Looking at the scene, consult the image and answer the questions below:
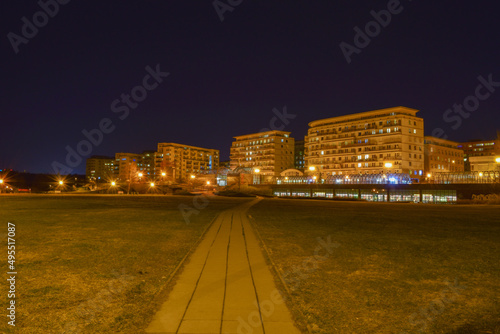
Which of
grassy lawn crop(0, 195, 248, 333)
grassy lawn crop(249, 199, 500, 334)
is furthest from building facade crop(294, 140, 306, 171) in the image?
grassy lawn crop(0, 195, 248, 333)

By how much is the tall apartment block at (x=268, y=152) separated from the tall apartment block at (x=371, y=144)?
27.3m

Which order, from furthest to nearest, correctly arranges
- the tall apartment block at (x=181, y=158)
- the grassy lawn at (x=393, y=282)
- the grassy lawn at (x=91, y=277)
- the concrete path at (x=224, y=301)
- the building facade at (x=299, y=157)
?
the tall apartment block at (x=181, y=158)
the building facade at (x=299, y=157)
the grassy lawn at (x=393, y=282)
the grassy lawn at (x=91, y=277)
the concrete path at (x=224, y=301)

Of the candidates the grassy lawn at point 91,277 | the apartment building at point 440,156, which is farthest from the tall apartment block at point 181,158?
the grassy lawn at point 91,277

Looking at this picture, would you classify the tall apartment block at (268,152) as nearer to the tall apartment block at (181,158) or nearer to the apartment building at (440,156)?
the tall apartment block at (181,158)

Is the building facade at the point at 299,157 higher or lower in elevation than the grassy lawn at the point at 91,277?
higher

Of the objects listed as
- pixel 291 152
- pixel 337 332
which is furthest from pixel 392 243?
pixel 291 152

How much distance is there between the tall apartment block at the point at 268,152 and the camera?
14162cm

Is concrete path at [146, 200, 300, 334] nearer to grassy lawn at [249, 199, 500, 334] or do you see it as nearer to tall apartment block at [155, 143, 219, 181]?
grassy lawn at [249, 199, 500, 334]

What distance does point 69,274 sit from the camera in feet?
28.1

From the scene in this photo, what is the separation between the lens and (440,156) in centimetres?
11112

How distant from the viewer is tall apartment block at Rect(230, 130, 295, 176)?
14162 cm

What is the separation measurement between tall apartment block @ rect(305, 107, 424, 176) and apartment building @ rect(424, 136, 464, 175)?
12306 mm

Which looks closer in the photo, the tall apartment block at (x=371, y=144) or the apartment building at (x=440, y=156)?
the tall apartment block at (x=371, y=144)

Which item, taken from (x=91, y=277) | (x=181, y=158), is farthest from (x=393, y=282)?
(x=181, y=158)
